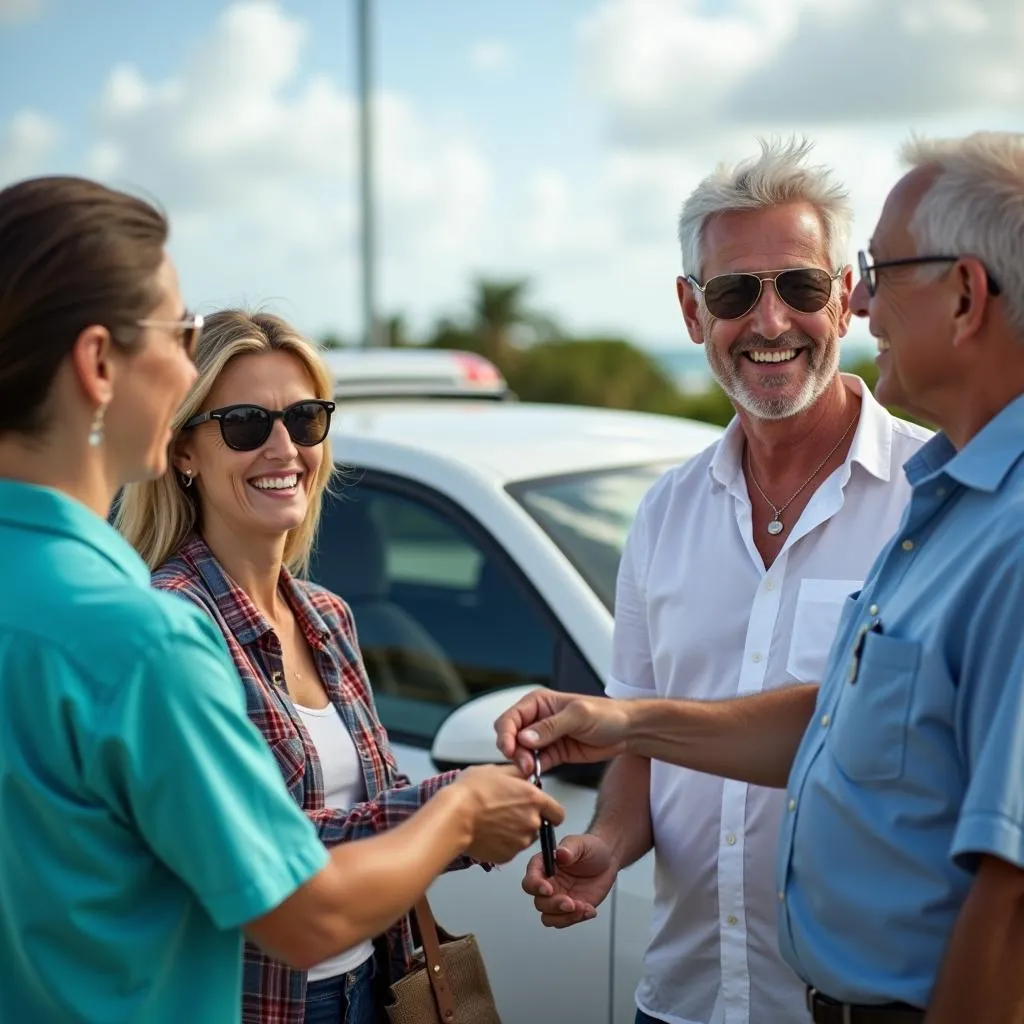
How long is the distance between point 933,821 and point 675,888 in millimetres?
906

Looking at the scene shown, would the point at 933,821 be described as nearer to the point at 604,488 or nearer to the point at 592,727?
the point at 592,727

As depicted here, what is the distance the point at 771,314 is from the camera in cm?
260

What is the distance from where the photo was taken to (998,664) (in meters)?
1.62

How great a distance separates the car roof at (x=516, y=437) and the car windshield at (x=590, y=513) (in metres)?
0.05

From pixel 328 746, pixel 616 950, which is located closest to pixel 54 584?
pixel 328 746

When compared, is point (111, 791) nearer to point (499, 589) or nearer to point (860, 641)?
point (860, 641)

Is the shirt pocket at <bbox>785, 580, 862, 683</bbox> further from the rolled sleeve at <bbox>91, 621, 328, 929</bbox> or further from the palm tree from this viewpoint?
the palm tree

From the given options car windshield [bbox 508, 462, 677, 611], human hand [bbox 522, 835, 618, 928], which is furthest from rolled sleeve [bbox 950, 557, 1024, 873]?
car windshield [bbox 508, 462, 677, 611]

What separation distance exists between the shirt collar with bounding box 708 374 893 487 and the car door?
65 cm

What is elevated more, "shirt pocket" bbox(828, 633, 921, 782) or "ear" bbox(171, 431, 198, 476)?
"ear" bbox(171, 431, 198, 476)

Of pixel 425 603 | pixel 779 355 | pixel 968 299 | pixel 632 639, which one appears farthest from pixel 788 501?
pixel 425 603

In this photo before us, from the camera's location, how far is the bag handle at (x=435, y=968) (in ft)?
7.71

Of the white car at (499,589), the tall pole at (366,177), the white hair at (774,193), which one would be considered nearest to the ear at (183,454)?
the white car at (499,589)

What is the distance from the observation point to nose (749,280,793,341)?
260cm
